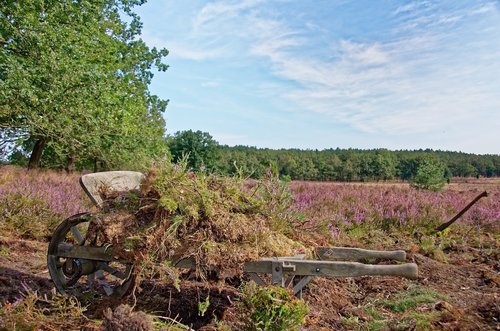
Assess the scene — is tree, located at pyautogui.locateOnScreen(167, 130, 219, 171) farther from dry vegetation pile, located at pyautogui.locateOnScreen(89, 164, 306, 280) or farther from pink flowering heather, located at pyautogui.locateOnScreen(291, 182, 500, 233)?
dry vegetation pile, located at pyautogui.locateOnScreen(89, 164, 306, 280)

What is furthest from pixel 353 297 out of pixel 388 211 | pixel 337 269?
pixel 388 211

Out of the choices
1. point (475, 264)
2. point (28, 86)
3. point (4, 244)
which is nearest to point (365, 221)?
point (475, 264)

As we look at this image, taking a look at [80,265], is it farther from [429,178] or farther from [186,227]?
[429,178]

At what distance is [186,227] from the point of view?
11.9 ft

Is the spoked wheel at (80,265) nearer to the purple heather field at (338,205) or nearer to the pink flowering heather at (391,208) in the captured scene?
the purple heather field at (338,205)

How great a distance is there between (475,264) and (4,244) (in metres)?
7.44

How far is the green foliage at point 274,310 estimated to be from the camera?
2949 millimetres

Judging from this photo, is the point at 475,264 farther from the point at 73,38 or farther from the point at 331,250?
the point at 73,38

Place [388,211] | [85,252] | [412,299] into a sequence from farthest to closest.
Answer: [388,211] < [412,299] < [85,252]

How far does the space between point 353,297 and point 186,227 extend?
2417mm

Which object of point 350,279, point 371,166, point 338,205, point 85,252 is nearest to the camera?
point 85,252

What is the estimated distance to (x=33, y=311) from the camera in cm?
363

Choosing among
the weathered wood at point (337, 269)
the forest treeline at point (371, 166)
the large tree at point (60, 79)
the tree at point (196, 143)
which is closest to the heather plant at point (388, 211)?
the weathered wood at point (337, 269)

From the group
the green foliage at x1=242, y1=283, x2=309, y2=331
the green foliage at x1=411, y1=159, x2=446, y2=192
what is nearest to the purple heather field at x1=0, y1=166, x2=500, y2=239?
the green foliage at x1=411, y1=159, x2=446, y2=192
